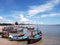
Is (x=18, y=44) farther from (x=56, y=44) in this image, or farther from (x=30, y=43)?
(x=56, y=44)

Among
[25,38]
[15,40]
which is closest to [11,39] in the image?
[15,40]

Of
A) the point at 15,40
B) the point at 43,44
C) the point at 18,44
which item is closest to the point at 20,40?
the point at 15,40

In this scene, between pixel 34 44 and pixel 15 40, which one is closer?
pixel 34 44

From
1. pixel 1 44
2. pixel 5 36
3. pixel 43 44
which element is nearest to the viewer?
pixel 1 44

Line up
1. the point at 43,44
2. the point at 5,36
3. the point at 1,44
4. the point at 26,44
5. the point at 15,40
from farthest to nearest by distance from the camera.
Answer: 1. the point at 5,36
2. the point at 15,40
3. the point at 43,44
4. the point at 26,44
5. the point at 1,44

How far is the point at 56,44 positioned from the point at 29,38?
2.06 meters

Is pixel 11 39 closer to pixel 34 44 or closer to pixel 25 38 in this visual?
pixel 25 38

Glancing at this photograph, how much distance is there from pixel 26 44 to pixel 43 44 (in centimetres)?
135

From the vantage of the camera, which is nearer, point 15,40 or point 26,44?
point 26,44

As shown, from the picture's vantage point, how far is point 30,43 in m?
9.06

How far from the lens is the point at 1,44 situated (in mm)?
8227

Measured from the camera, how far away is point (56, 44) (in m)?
9.62

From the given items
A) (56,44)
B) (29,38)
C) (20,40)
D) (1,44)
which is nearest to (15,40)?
(20,40)

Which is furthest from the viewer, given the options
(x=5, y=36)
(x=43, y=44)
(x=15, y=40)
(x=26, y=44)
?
(x=5, y=36)
